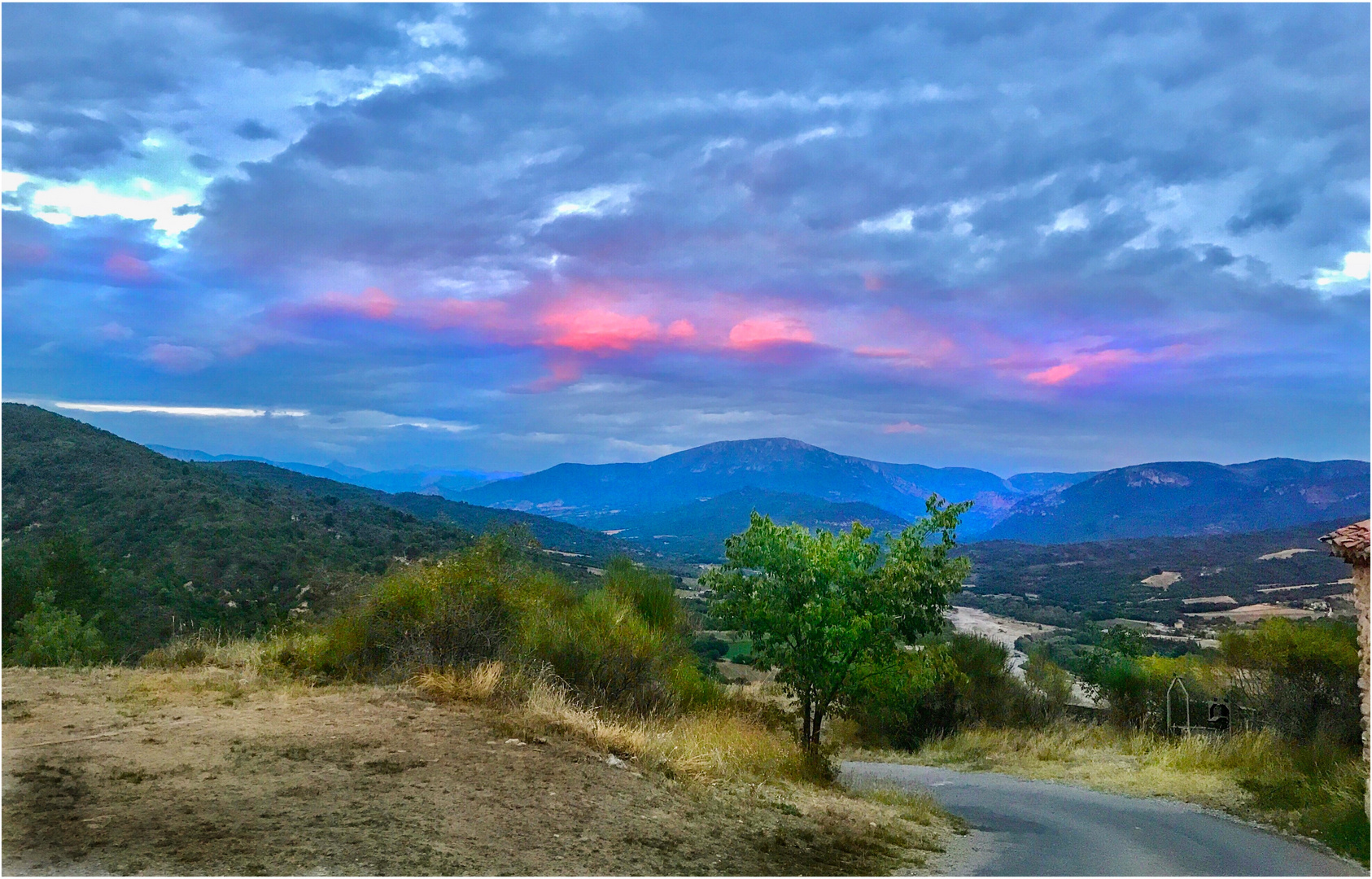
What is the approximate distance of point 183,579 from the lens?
3372 cm

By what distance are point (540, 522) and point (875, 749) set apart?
2464 inches

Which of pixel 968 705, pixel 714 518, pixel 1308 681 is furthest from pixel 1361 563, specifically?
pixel 714 518

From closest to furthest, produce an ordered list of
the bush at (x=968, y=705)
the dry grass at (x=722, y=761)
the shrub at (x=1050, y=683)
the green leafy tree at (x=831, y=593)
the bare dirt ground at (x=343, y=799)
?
1. the bare dirt ground at (x=343, y=799)
2. the dry grass at (x=722, y=761)
3. the green leafy tree at (x=831, y=593)
4. the bush at (x=968, y=705)
5. the shrub at (x=1050, y=683)

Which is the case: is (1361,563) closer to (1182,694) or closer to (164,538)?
(1182,694)

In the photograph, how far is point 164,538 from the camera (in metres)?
37.8

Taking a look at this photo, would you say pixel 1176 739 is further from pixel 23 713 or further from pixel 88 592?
pixel 88 592

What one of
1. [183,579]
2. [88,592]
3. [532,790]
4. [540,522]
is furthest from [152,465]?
[532,790]

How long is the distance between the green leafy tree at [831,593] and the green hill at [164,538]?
4903mm

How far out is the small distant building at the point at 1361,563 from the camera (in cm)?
1248

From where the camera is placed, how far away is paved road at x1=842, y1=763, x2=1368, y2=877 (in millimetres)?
9586

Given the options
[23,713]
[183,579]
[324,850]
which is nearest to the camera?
[324,850]

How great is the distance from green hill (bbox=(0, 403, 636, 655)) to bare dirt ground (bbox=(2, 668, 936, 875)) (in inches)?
236

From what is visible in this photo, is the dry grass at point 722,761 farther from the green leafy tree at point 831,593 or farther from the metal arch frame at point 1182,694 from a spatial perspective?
the metal arch frame at point 1182,694

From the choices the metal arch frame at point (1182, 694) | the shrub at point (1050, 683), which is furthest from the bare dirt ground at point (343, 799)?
the shrub at point (1050, 683)
